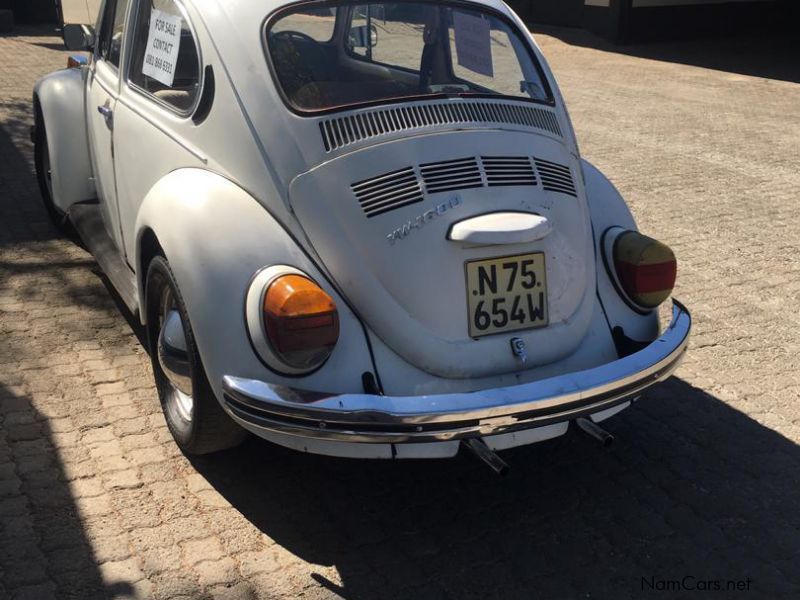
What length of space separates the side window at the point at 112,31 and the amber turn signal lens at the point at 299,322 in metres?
2.17

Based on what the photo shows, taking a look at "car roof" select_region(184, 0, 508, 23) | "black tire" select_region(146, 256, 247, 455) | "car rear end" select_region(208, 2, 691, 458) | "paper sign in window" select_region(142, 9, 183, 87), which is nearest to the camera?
"car rear end" select_region(208, 2, 691, 458)

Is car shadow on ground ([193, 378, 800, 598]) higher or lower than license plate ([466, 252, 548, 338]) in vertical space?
lower

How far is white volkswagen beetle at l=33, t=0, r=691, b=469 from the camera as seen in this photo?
3107 millimetres

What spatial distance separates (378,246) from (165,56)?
5.03 ft

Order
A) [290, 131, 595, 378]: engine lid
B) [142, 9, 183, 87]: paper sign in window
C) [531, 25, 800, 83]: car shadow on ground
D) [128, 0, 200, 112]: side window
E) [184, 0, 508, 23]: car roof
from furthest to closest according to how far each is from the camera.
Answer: [531, 25, 800, 83]: car shadow on ground, [142, 9, 183, 87]: paper sign in window, [128, 0, 200, 112]: side window, [184, 0, 508, 23]: car roof, [290, 131, 595, 378]: engine lid

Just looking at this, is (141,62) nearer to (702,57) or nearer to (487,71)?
(487,71)

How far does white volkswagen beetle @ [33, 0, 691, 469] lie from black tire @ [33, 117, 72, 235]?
2207 millimetres

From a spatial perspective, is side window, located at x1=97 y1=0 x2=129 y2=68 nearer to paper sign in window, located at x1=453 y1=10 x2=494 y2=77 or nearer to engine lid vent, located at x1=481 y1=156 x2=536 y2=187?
paper sign in window, located at x1=453 y1=10 x2=494 y2=77

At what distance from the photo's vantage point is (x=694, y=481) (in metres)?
3.71

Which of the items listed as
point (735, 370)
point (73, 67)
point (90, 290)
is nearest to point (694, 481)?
point (735, 370)

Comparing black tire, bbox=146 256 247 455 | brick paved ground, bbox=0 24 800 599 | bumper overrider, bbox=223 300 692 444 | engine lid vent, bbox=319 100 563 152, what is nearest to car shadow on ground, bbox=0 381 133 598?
brick paved ground, bbox=0 24 800 599

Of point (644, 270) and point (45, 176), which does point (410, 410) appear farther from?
point (45, 176)

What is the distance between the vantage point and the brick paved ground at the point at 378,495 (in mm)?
3133

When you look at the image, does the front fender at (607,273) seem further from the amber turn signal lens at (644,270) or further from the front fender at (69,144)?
the front fender at (69,144)
